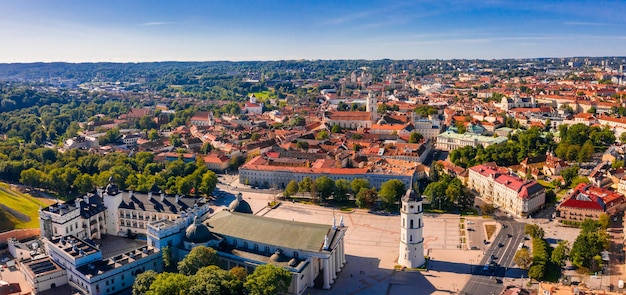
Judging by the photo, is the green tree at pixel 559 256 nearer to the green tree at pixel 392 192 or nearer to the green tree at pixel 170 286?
the green tree at pixel 392 192

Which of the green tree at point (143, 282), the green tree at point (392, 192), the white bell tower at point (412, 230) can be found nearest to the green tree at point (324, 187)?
the green tree at point (392, 192)

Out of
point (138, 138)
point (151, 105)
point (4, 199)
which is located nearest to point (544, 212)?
point (4, 199)

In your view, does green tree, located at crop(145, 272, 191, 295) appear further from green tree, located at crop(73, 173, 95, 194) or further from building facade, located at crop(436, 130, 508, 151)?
building facade, located at crop(436, 130, 508, 151)

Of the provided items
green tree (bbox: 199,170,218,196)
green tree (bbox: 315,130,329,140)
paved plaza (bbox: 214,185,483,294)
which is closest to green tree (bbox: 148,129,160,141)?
green tree (bbox: 315,130,329,140)

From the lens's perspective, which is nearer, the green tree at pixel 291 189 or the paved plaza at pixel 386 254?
the paved plaza at pixel 386 254

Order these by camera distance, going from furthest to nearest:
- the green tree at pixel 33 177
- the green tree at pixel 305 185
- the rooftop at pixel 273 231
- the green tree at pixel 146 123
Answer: the green tree at pixel 146 123
the green tree at pixel 33 177
the green tree at pixel 305 185
the rooftop at pixel 273 231

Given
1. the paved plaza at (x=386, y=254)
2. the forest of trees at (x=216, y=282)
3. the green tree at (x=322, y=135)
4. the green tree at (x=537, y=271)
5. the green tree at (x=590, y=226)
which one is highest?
the green tree at (x=322, y=135)
